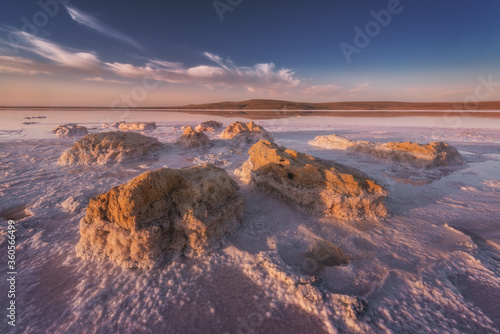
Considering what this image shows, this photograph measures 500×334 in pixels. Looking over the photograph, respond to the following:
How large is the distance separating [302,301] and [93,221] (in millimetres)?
3498

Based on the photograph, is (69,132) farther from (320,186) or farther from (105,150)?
(320,186)

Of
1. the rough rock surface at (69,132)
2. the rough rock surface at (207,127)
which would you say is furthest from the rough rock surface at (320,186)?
the rough rock surface at (69,132)

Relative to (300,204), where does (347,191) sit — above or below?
above

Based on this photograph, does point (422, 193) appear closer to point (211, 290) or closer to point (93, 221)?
point (211, 290)

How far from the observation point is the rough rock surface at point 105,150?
8.45 metres

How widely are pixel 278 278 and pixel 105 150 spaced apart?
935cm

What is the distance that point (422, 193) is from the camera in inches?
235

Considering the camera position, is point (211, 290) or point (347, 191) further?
point (347, 191)

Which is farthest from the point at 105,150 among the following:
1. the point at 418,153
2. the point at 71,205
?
the point at 418,153

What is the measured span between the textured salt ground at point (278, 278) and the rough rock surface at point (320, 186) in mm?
348

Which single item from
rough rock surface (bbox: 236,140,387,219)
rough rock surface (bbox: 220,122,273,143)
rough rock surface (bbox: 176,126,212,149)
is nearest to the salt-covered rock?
rough rock surface (bbox: 236,140,387,219)

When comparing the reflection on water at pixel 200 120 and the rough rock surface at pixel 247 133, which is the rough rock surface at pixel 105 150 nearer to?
the rough rock surface at pixel 247 133

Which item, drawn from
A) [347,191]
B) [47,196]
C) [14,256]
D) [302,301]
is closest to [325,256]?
[302,301]

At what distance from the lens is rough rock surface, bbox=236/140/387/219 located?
180 inches
